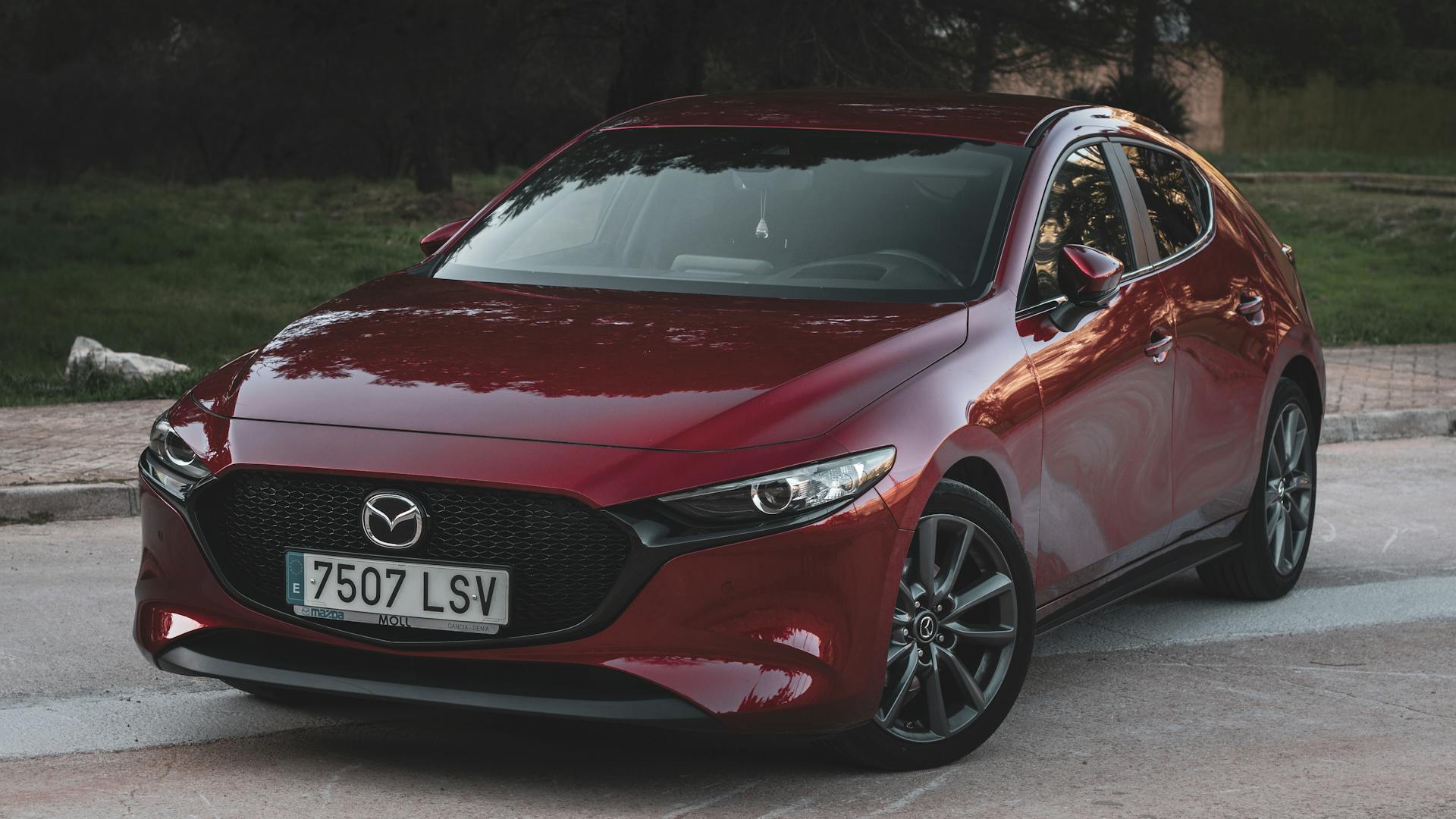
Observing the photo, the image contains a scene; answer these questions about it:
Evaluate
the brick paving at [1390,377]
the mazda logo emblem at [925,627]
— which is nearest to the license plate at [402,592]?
the mazda logo emblem at [925,627]

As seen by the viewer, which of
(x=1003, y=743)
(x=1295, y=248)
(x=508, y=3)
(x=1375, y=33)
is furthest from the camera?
(x=1295, y=248)

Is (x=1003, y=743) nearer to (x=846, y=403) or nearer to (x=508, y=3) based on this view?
(x=846, y=403)

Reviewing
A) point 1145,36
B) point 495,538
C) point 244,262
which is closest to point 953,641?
point 495,538

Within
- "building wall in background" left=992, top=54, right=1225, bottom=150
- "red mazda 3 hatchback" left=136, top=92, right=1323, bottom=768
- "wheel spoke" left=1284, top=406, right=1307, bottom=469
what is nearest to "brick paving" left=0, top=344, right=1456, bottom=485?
"red mazda 3 hatchback" left=136, top=92, right=1323, bottom=768

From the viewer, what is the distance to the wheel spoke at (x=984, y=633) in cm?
461

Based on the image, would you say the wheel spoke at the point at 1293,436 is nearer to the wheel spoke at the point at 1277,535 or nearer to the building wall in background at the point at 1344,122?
the wheel spoke at the point at 1277,535

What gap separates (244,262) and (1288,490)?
1382cm

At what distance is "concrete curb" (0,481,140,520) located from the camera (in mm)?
7965

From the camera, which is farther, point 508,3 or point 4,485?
point 508,3

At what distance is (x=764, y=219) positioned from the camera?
5.43 m

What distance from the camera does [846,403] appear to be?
13.9ft

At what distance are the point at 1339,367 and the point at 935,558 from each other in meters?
9.23

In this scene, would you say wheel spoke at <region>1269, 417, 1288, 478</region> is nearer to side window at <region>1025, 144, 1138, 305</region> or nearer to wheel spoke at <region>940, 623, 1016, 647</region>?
side window at <region>1025, 144, 1138, 305</region>

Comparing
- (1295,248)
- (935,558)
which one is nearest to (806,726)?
(935,558)
